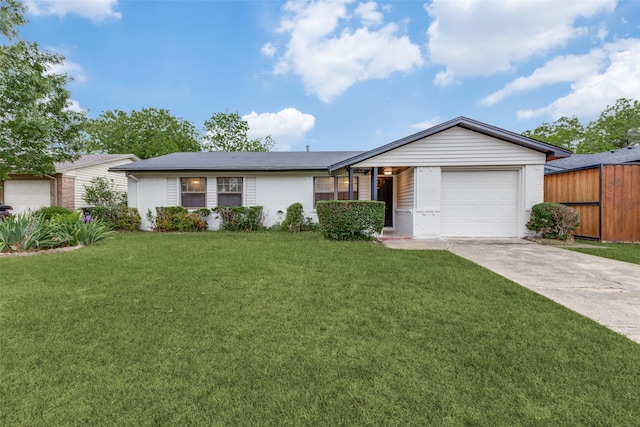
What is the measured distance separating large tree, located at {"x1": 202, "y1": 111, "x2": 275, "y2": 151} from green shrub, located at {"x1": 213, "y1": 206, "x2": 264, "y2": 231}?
59.7 ft

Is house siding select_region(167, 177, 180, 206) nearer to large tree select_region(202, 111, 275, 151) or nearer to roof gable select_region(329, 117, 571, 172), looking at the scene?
roof gable select_region(329, 117, 571, 172)

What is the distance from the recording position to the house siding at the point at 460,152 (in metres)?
8.23

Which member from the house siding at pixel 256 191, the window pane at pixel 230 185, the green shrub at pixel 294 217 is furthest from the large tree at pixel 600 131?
the window pane at pixel 230 185

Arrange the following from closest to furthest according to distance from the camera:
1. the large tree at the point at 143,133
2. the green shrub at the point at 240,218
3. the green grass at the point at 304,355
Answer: the green grass at the point at 304,355, the green shrub at the point at 240,218, the large tree at the point at 143,133

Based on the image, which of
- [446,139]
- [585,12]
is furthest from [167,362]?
[585,12]

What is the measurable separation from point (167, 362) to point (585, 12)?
17.9 m

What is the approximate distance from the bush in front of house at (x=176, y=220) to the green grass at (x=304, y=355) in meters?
6.60

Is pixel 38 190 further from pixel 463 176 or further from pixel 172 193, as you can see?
pixel 463 176

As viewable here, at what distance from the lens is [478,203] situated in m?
8.64

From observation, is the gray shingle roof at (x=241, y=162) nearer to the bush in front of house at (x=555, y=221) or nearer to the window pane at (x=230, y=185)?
the window pane at (x=230, y=185)

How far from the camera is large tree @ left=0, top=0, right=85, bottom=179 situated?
9.20 m

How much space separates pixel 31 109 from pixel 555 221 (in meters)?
17.1

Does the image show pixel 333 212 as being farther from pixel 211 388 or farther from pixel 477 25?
pixel 477 25

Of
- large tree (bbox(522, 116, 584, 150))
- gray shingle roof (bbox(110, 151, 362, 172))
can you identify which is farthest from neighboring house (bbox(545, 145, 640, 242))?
large tree (bbox(522, 116, 584, 150))
